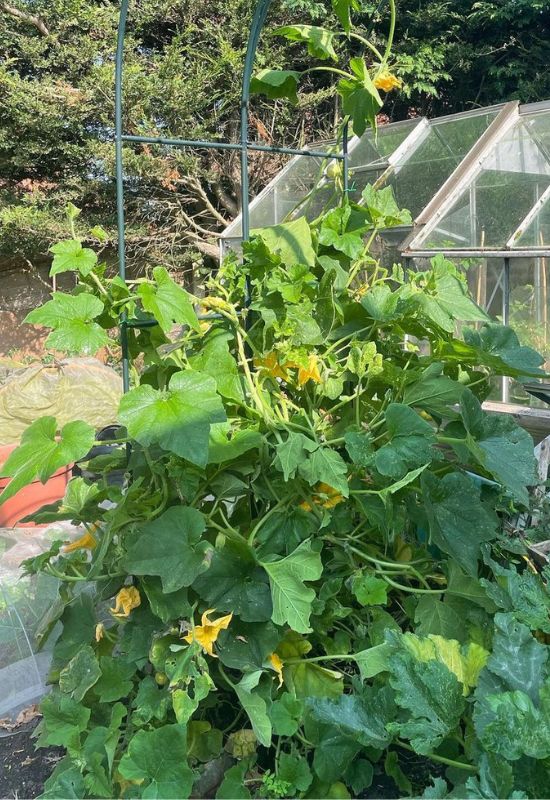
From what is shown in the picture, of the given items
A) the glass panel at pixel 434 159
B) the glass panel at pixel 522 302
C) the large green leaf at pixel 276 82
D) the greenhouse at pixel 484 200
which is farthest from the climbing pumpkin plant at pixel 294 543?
the glass panel at pixel 434 159

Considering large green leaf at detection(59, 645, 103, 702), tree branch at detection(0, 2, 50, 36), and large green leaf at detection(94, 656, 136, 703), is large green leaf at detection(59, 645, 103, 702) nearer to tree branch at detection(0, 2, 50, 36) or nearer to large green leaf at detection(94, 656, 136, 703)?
large green leaf at detection(94, 656, 136, 703)

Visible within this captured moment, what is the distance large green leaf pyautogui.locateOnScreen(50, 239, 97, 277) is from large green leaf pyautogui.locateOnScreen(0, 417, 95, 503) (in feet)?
1.01

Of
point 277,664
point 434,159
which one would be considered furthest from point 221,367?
point 434,159


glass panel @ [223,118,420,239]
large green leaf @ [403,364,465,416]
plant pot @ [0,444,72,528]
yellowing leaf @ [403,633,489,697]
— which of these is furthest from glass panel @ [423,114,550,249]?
yellowing leaf @ [403,633,489,697]

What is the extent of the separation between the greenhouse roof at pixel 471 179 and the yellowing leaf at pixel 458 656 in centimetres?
286

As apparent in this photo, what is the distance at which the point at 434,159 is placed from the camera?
5.04 m

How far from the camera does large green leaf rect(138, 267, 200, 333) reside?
1.37m

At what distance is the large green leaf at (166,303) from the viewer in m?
1.37

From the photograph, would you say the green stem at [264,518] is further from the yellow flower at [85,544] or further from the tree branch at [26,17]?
the tree branch at [26,17]

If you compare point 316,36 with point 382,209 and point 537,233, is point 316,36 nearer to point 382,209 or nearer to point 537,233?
point 382,209

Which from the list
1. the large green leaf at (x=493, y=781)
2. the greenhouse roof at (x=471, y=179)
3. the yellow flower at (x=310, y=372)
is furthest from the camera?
the greenhouse roof at (x=471, y=179)

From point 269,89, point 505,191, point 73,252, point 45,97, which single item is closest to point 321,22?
point 45,97

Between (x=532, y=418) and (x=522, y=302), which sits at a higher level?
(x=522, y=302)

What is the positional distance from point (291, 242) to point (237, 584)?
79cm
